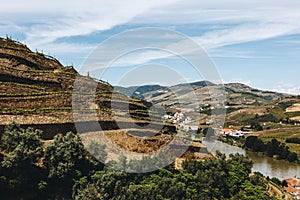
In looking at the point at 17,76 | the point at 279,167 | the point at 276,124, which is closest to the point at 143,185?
the point at 17,76

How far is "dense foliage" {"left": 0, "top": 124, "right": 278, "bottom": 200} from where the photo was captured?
16750 millimetres

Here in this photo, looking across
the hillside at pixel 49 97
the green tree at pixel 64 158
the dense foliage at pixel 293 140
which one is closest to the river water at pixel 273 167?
the dense foliage at pixel 293 140

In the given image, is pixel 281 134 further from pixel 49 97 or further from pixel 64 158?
pixel 64 158

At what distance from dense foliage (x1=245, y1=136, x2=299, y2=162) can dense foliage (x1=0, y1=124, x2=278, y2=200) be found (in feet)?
118

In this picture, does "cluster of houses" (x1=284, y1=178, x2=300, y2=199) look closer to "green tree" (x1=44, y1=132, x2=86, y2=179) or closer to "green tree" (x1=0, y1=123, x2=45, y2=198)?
"green tree" (x1=44, y1=132, x2=86, y2=179)

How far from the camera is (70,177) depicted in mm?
17906

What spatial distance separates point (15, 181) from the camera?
16.6 meters

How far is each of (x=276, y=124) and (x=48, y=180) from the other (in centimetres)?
8046

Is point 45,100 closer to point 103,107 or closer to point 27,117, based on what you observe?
point 27,117

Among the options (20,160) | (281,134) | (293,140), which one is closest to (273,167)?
(293,140)

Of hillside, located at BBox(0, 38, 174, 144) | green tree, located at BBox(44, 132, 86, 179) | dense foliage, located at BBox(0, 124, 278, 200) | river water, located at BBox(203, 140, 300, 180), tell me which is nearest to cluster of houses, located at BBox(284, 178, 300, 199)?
river water, located at BBox(203, 140, 300, 180)

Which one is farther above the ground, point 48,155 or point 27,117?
point 27,117

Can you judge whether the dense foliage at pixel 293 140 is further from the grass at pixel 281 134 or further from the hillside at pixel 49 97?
the hillside at pixel 49 97

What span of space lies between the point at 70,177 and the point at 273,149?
44576mm
